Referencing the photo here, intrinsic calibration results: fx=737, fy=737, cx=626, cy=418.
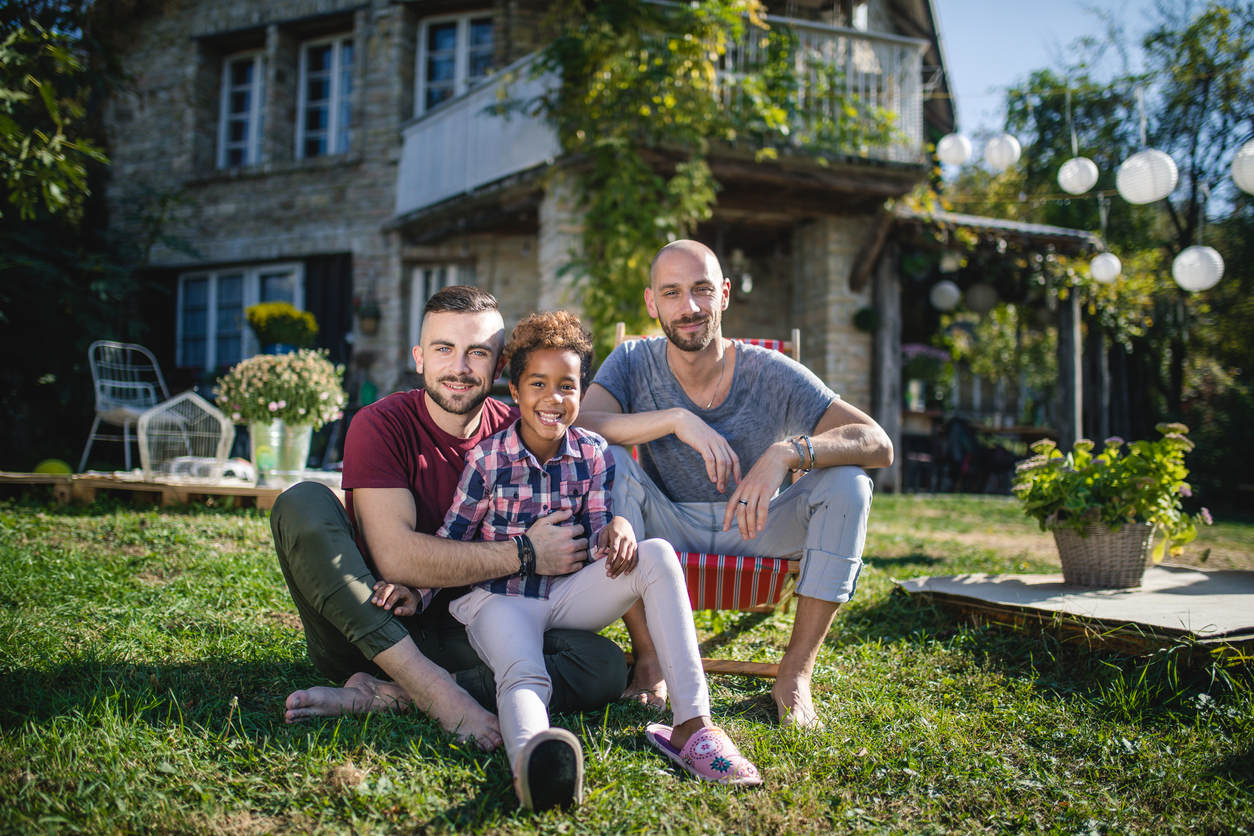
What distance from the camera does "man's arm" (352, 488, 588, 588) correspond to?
174 centimetres

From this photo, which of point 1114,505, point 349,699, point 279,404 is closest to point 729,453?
point 349,699

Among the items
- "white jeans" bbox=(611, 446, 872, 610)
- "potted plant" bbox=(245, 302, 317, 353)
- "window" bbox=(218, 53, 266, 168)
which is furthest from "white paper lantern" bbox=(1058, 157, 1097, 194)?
"window" bbox=(218, 53, 266, 168)

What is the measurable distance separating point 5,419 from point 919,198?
10.3m

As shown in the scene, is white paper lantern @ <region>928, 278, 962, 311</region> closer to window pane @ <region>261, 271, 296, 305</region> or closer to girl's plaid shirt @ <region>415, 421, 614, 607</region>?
window pane @ <region>261, 271, 296, 305</region>

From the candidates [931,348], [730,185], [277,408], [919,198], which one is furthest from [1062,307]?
[277,408]

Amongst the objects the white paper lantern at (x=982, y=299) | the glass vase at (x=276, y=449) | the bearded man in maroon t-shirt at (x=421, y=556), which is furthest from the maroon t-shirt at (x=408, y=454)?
the white paper lantern at (x=982, y=299)

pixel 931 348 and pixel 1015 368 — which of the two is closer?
pixel 931 348

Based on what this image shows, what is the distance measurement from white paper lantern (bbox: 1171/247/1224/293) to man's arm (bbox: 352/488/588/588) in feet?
26.5

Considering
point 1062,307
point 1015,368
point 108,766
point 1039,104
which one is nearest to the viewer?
point 108,766

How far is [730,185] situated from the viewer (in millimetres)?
7492

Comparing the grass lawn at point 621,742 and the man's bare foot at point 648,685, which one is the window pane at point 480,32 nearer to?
the grass lawn at point 621,742

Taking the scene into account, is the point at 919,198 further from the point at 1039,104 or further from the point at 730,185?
the point at 1039,104

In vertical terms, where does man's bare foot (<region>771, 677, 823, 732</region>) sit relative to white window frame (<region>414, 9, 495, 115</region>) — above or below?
below

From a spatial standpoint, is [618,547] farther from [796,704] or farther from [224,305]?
[224,305]
